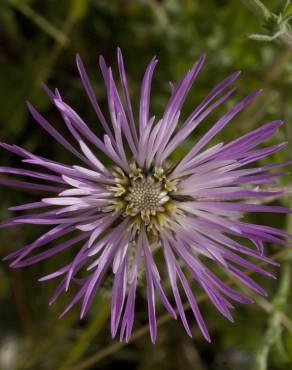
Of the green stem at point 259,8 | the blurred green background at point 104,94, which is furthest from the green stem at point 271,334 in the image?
the green stem at point 259,8

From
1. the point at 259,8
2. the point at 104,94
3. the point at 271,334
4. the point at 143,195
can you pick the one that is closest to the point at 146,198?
the point at 143,195

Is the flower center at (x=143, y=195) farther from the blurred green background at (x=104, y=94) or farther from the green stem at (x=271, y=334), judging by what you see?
the blurred green background at (x=104, y=94)

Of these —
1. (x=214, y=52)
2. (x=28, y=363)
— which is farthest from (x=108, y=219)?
(x=214, y=52)

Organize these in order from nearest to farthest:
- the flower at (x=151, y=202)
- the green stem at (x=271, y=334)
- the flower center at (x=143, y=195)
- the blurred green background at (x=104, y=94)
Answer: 1. the flower at (x=151, y=202)
2. the flower center at (x=143, y=195)
3. the green stem at (x=271, y=334)
4. the blurred green background at (x=104, y=94)

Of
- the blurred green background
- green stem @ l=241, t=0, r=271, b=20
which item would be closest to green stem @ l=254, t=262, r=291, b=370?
the blurred green background

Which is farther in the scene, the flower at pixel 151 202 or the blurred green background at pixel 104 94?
the blurred green background at pixel 104 94

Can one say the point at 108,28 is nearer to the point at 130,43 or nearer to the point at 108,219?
the point at 130,43
